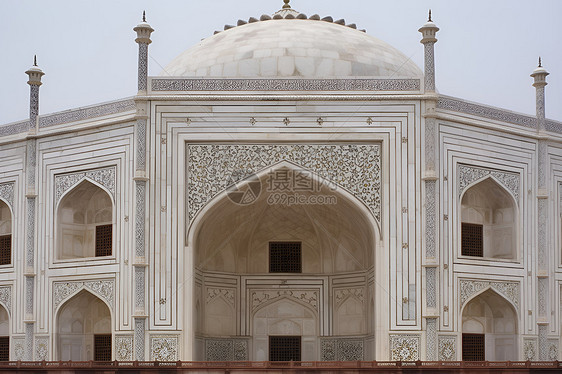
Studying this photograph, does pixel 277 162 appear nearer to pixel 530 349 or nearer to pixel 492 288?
pixel 492 288

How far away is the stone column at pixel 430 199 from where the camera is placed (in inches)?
595

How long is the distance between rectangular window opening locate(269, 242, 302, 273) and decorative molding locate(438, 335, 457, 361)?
11.6 feet

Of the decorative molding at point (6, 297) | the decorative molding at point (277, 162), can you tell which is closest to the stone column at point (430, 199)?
the decorative molding at point (277, 162)

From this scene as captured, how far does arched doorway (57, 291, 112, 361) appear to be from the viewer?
16.5 meters

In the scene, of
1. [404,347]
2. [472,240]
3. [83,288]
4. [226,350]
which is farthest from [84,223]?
[472,240]

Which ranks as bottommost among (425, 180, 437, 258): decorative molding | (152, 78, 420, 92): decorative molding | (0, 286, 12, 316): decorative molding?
(0, 286, 12, 316): decorative molding

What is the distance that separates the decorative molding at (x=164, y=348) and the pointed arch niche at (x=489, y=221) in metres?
5.27

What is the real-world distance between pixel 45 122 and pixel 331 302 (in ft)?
20.4

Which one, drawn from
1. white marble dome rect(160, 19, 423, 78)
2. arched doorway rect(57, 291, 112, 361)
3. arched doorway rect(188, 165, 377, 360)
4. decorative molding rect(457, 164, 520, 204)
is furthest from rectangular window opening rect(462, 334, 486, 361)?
arched doorway rect(57, 291, 112, 361)

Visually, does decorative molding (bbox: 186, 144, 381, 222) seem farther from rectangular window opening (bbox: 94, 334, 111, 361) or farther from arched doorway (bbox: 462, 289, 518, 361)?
rectangular window opening (bbox: 94, 334, 111, 361)

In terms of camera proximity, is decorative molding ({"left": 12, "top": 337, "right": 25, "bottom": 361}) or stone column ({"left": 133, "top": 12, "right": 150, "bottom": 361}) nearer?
stone column ({"left": 133, "top": 12, "right": 150, "bottom": 361})

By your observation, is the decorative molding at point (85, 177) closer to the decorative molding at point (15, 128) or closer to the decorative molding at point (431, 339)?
the decorative molding at point (15, 128)

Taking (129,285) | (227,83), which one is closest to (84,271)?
(129,285)

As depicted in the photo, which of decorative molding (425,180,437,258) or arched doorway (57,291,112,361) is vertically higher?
decorative molding (425,180,437,258)
